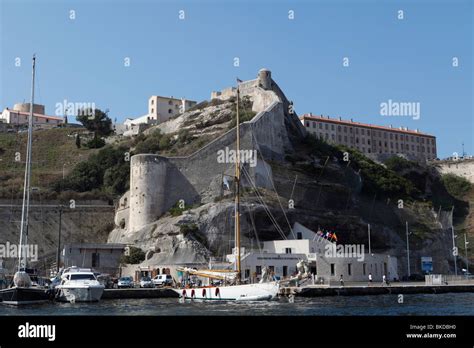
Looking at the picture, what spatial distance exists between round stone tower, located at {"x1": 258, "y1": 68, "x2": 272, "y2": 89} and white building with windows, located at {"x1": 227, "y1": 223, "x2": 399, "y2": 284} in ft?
98.8

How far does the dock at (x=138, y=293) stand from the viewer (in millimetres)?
39250

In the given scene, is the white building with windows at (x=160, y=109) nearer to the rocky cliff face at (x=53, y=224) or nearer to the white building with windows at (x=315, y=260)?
the rocky cliff face at (x=53, y=224)

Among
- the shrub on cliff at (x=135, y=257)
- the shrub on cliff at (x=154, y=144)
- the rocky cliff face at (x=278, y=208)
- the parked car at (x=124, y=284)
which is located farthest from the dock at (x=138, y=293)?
the shrub on cliff at (x=154, y=144)

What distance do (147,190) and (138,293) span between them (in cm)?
1981

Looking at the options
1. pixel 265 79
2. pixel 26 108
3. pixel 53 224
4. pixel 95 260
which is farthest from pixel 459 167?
pixel 26 108

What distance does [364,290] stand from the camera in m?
43.0

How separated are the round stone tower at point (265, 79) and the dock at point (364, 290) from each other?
42527mm

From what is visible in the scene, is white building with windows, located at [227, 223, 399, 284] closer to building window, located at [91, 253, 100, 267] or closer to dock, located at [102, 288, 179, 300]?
dock, located at [102, 288, 179, 300]

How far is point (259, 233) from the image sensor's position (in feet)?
185
